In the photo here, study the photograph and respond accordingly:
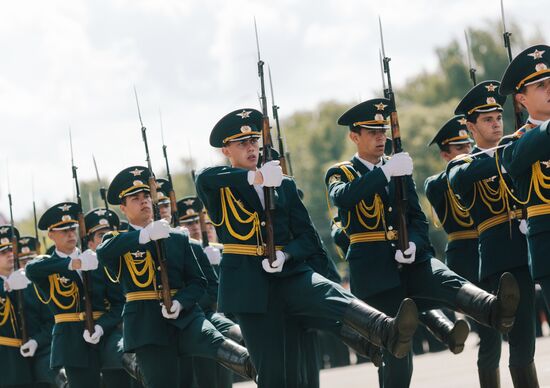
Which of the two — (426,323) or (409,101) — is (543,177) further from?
(409,101)

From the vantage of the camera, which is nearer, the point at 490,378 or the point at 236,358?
the point at 236,358

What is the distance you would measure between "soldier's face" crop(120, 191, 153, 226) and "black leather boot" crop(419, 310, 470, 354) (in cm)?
254

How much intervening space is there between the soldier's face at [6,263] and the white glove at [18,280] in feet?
2.01

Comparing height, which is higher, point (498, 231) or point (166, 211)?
point (166, 211)

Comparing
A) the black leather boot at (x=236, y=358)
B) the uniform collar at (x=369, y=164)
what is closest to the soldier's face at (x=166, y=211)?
the black leather boot at (x=236, y=358)

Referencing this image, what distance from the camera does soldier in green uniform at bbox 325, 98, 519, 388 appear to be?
8.95 meters

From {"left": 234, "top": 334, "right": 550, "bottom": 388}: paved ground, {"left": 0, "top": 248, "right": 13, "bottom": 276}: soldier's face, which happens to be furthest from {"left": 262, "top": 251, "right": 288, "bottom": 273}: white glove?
{"left": 0, "top": 248, "right": 13, "bottom": 276}: soldier's face

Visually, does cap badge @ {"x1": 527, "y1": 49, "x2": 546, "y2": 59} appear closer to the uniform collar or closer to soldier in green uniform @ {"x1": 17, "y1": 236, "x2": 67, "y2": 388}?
the uniform collar

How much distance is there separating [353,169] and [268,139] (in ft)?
2.67

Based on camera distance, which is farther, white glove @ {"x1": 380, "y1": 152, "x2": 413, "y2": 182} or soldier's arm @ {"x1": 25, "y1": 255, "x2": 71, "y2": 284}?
soldier's arm @ {"x1": 25, "y1": 255, "x2": 71, "y2": 284}

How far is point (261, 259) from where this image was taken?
344 inches

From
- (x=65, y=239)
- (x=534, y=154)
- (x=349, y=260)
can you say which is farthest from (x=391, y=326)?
(x=65, y=239)

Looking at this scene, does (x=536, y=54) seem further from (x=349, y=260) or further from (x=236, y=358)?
(x=236, y=358)

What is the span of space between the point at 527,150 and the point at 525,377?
1.89 meters
